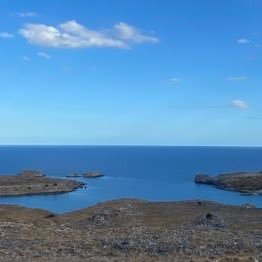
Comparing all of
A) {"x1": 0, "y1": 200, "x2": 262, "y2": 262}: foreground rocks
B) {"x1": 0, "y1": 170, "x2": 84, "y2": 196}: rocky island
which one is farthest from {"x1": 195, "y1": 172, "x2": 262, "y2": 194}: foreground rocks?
{"x1": 0, "y1": 200, "x2": 262, "y2": 262}: foreground rocks

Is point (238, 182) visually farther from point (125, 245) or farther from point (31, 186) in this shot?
point (125, 245)

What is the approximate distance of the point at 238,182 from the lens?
154 metres

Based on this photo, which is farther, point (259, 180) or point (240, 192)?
point (259, 180)

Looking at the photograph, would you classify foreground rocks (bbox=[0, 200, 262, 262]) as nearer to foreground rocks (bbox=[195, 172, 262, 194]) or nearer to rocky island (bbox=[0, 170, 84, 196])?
rocky island (bbox=[0, 170, 84, 196])

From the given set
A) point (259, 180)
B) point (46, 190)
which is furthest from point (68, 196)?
point (259, 180)

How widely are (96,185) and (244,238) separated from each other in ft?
432

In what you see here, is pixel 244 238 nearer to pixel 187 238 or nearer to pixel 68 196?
pixel 187 238

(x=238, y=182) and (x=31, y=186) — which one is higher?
(x=238, y=182)

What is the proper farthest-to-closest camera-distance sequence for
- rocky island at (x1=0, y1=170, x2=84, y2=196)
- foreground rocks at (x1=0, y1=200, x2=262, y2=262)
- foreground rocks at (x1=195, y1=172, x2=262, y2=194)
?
foreground rocks at (x1=195, y1=172, x2=262, y2=194)
rocky island at (x1=0, y1=170, x2=84, y2=196)
foreground rocks at (x1=0, y1=200, x2=262, y2=262)

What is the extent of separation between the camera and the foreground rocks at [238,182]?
141875 millimetres

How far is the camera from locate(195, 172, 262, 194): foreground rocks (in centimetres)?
14188

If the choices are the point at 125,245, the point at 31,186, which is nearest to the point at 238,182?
the point at 31,186

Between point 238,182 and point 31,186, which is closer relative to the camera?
point 31,186

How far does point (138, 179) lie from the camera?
178375 millimetres
